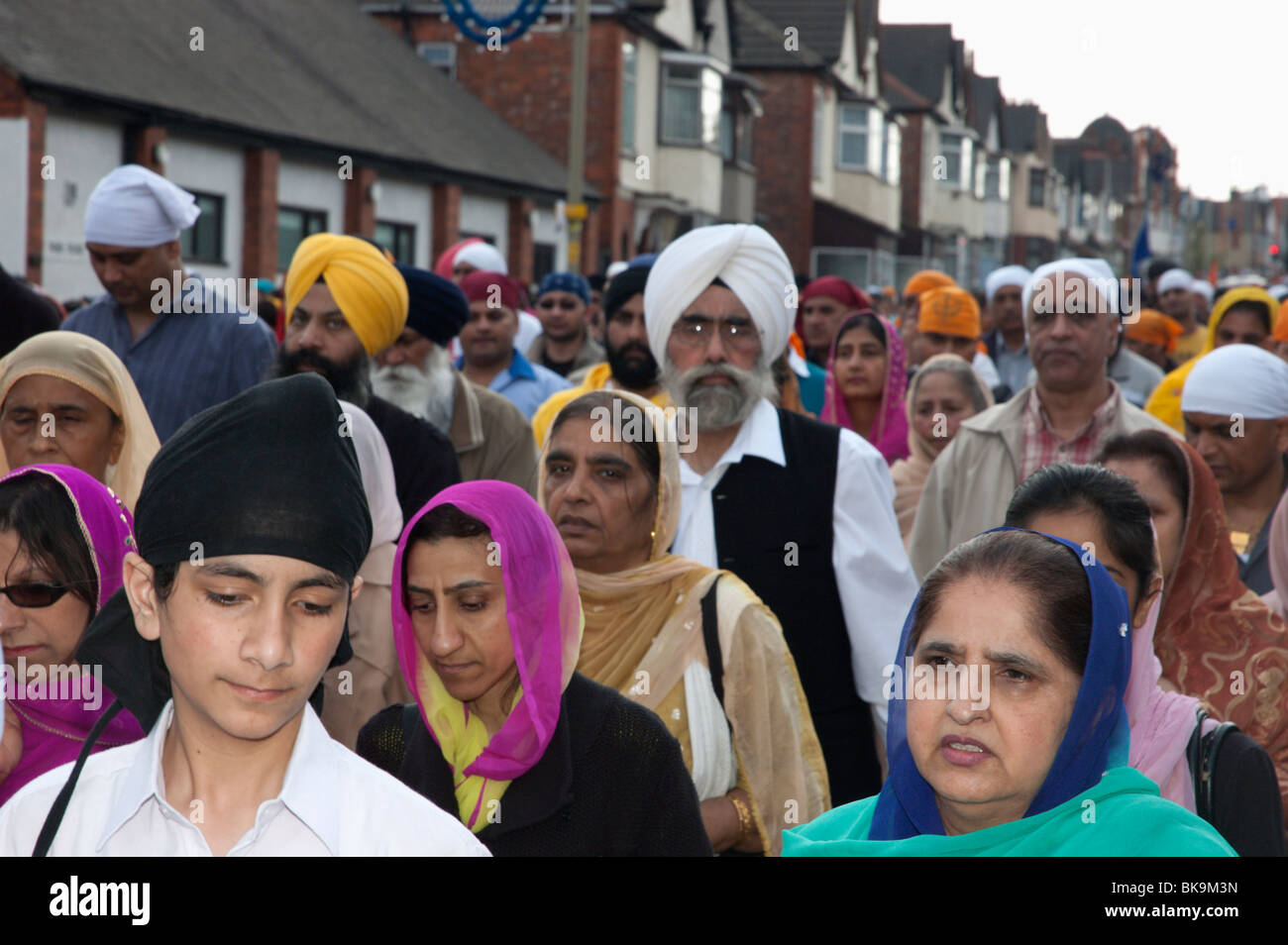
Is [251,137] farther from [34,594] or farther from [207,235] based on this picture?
[34,594]

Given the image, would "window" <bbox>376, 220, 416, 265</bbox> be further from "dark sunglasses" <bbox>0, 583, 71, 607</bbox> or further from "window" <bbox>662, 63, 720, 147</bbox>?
"dark sunglasses" <bbox>0, 583, 71, 607</bbox>

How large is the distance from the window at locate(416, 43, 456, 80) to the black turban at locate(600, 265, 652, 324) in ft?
82.5

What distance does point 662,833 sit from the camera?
10.7 ft

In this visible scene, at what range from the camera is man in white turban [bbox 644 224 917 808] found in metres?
4.44

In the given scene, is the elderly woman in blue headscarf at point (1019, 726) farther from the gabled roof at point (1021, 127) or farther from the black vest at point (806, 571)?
the gabled roof at point (1021, 127)

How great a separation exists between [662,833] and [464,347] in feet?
19.0

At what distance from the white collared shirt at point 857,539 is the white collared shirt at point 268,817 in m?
2.00

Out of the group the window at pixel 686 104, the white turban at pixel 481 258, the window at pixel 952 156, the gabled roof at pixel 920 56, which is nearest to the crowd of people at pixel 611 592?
the white turban at pixel 481 258

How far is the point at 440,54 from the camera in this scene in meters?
31.2

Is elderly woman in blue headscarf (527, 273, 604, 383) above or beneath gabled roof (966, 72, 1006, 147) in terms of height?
beneath

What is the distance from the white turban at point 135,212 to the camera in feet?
20.4

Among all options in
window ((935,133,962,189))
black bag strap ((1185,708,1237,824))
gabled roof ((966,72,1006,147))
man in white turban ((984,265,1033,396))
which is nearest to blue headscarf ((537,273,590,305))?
man in white turban ((984,265,1033,396))

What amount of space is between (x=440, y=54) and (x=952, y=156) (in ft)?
112

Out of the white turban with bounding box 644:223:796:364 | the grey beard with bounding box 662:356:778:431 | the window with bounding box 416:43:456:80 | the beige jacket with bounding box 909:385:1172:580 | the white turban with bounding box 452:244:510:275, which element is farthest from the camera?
the window with bounding box 416:43:456:80
